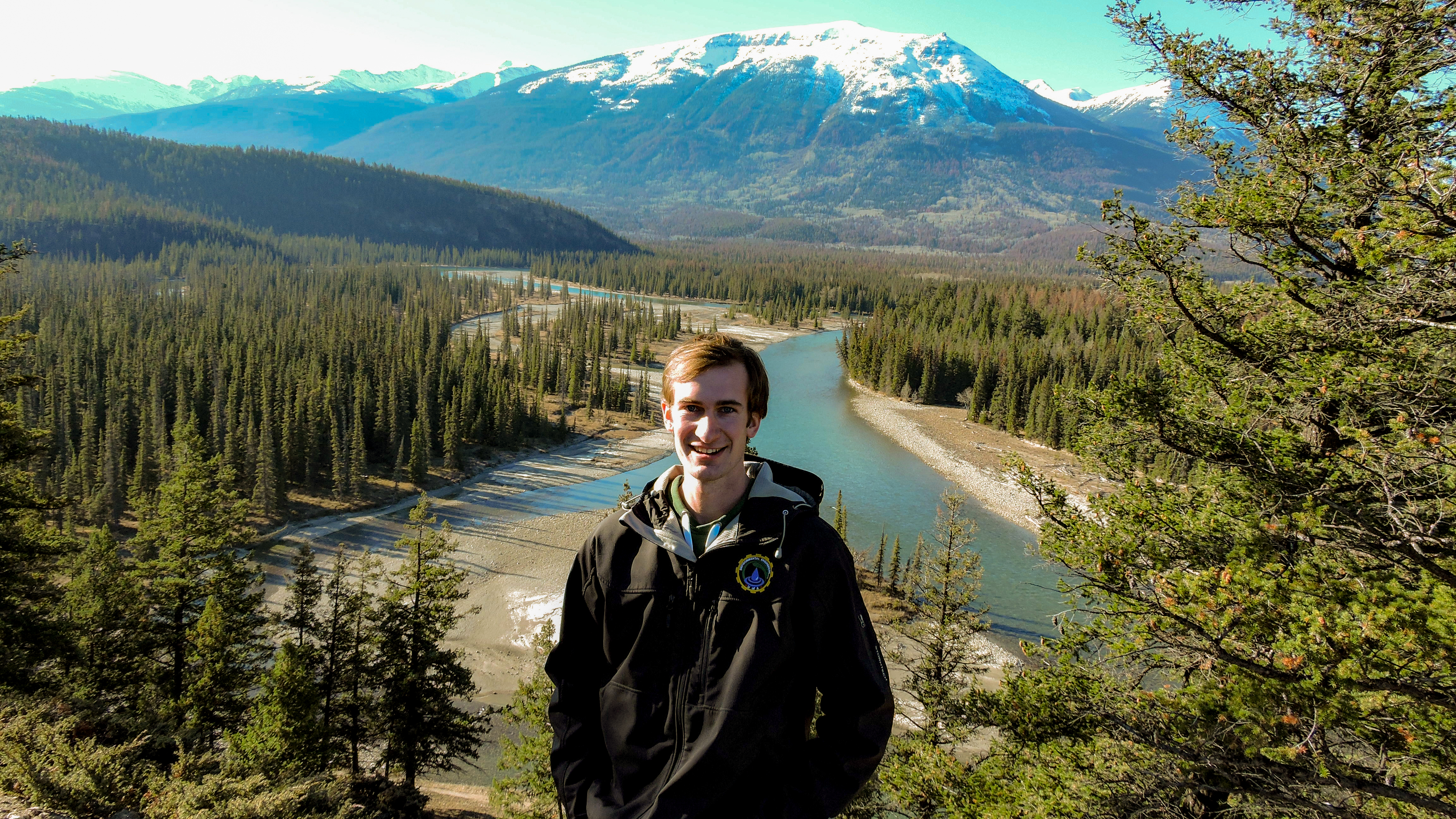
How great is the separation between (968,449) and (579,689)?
186ft

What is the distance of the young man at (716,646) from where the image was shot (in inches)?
135

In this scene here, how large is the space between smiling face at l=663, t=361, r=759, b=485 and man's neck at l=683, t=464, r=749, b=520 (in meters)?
0.08

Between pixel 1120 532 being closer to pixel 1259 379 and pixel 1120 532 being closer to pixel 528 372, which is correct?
pixel 1259 379

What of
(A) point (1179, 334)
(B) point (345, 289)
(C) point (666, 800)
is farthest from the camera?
(B) point (345, 289)

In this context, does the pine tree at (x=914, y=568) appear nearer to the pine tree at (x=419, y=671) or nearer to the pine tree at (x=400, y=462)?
the pine tree at (x=419, y=671)

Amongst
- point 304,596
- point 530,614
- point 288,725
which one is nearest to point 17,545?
point 288,725

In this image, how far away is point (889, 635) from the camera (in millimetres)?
27781

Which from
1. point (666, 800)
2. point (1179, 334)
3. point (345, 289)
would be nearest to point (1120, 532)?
point (1179, 334)

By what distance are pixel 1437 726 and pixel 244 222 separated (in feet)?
759

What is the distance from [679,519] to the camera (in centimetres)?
381

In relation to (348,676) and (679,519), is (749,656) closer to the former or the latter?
(679,519)

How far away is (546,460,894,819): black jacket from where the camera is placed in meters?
3.41

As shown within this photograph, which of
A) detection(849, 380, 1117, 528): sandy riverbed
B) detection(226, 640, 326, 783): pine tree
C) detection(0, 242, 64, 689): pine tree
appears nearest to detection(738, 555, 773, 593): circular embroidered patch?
detection(0, 242, 64, 689): pine tree

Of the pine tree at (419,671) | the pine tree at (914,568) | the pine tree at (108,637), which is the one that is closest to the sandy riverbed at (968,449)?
the pine tree at (914,568)
